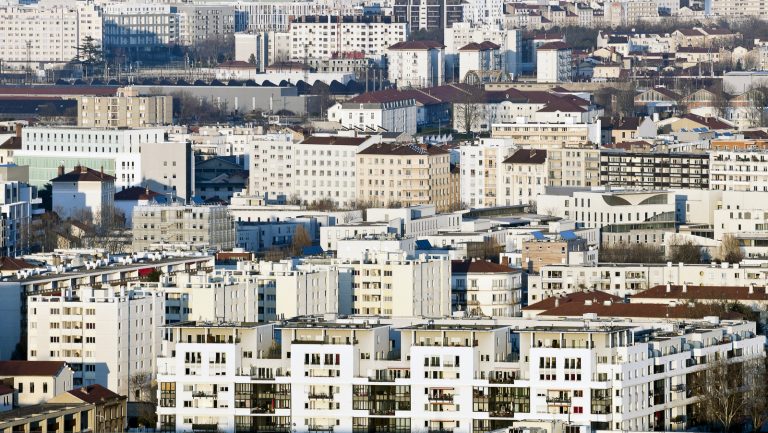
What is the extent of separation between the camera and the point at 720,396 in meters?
31.2

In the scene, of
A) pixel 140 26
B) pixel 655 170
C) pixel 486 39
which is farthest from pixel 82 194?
pixel 140 26

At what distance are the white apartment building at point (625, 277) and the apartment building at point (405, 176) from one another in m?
18.0

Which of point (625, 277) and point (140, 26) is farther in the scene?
point (140, 26)

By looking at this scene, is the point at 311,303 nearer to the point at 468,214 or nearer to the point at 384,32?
the point at 468,214

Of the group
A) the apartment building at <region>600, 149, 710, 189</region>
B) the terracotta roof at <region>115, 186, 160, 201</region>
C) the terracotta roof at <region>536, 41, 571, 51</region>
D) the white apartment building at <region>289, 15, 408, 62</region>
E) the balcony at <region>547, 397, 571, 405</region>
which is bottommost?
the balcony at <region>547, 397, 571, 405</region>

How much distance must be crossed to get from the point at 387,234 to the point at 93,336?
11.7 metres

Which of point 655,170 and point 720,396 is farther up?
point 655,170

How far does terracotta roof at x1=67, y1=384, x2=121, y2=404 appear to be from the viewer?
104 ft

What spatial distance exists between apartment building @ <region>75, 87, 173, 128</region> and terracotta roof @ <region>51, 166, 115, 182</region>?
13338 mm

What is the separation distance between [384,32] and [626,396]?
83321 millimetres

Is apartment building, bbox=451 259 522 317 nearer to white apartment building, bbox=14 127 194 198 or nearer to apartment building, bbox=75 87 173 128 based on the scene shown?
white apartment building, bbox=14 127 194 198

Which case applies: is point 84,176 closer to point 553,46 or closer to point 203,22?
point 553,46

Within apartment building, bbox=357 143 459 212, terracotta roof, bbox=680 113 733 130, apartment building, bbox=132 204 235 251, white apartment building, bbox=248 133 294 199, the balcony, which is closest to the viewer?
the balcony

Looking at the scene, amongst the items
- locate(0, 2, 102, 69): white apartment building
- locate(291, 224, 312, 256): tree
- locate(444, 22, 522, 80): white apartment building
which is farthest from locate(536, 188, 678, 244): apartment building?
locate(0, 2, 102, 69): white apartment building
